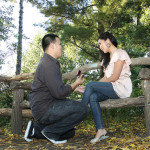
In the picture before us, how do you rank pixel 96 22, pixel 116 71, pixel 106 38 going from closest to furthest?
pixel 116 71
pixel 106 38
pixel 96 22

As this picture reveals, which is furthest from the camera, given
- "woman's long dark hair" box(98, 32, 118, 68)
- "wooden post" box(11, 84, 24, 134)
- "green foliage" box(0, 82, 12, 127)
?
"green foliage" box(0, 82, 12, 127)

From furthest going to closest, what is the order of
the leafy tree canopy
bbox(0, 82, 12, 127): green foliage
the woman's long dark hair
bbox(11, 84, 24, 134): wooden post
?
the leafy tree canopy, bbox(0, 82, 12, 127): green foliage, bbox(11, 84, 24, 134): wooden post, the woman's long dark hair

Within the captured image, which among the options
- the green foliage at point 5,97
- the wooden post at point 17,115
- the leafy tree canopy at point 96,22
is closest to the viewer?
the wooden post at point 17,115

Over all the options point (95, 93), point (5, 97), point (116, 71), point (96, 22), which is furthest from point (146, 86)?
point (96, 22)

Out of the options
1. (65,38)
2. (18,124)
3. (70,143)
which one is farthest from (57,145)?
A: (65,38)

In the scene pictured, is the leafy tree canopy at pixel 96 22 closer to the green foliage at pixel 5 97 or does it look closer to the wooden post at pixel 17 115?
the green foliage at pixel 5 97

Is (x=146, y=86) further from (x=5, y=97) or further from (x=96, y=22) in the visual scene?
(x=96, y=22)

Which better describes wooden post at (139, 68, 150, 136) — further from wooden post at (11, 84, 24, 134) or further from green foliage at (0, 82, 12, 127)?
green foliage at (0, 82, 12, 127)

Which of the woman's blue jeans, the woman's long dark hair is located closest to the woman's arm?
the woman's blue jeans

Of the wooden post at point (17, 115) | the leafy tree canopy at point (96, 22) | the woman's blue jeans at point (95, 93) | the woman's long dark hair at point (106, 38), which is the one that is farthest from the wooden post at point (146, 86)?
the leafy tree canopy at point (96, 22)

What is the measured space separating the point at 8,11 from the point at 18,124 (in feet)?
22.1

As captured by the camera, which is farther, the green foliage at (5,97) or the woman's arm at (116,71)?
the green foliage at (5,97)

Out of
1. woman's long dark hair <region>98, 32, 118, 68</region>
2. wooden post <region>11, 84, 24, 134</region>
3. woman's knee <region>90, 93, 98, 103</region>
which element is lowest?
wooden post <region>11, 84, 24, 134</region>

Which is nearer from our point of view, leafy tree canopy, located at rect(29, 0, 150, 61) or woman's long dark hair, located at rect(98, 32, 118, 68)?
woman's long dark hair, located at rect(98, 32, 118, 68)
